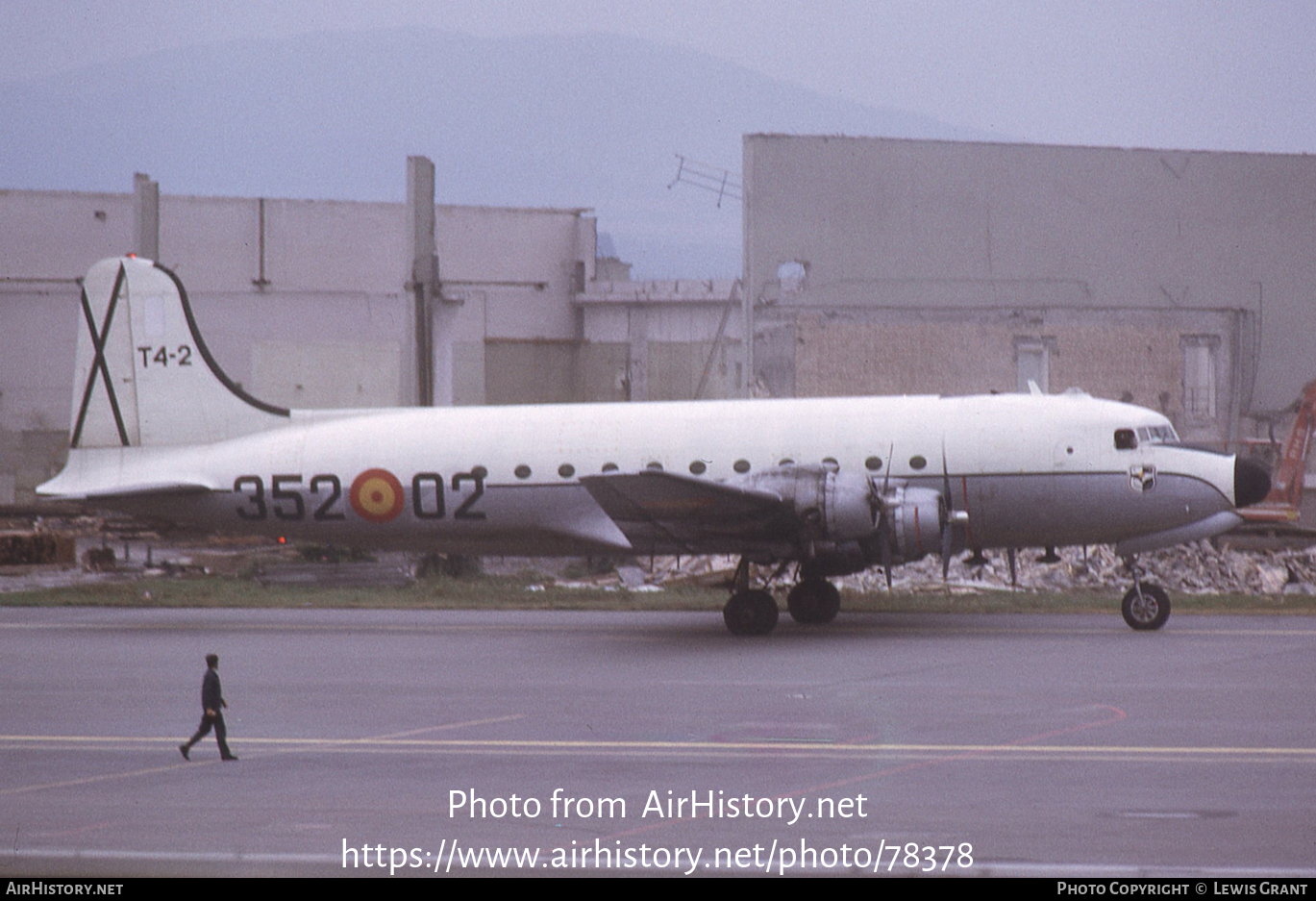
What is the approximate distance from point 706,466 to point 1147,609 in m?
6.64

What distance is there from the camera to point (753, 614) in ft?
66.4

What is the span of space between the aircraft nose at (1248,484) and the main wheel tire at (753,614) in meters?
6.79

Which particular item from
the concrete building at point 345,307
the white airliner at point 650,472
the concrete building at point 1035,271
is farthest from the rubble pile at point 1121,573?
the concrete building at point 345,307

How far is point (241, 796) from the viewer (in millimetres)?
9930

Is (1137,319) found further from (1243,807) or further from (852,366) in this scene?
(1243,807)

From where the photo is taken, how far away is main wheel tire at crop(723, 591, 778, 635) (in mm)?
20281

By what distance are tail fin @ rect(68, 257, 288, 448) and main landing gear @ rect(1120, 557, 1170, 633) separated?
526 inches

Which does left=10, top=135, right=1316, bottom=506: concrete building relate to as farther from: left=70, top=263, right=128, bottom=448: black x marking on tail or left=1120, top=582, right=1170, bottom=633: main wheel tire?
left=1120, top=582, right=1170, bottom=633: main wheel tire

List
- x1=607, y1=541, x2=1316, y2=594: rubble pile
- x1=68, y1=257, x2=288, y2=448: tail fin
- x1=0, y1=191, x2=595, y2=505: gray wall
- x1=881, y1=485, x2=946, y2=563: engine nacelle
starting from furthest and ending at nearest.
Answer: x1=0, y1=191, x2=595, y2=505: gray wall < x1=607, y1=541, x2=1316, y2=594: rubble pile < x1=68, y1=257, x2=288, y2=448: tail fin < x1=881, y1=485, x2=946, y2=563: engine nacelle

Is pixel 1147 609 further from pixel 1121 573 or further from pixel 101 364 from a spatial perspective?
pixel 101 364

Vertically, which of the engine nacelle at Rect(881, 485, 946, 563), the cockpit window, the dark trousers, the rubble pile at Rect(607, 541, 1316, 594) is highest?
the cockpit window

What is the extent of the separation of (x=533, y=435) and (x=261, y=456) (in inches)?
170

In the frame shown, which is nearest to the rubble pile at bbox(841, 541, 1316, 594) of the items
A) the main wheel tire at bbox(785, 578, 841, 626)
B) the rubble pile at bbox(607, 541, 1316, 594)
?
the rubble pile at bbox(607, 541, 1316, 594)
